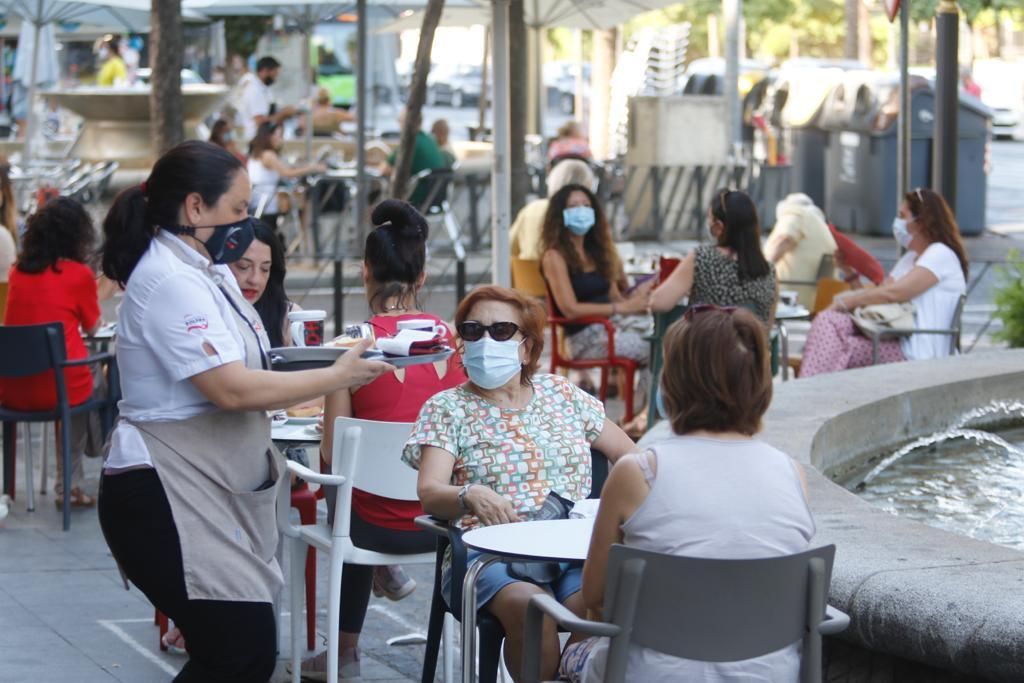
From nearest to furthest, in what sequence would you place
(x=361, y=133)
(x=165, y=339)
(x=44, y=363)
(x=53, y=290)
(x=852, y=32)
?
(x=165, y=339) < (x=44, y=363) < (x=53, y=290) < (x=361, y=133) < (x=852, y=32)

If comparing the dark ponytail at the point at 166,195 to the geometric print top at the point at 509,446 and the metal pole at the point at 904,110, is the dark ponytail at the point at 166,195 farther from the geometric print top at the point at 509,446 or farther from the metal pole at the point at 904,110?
the metal pole at the point at 904,110

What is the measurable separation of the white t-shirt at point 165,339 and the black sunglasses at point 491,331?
77 cm

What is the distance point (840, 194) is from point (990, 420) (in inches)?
535

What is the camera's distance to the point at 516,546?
3617 mm

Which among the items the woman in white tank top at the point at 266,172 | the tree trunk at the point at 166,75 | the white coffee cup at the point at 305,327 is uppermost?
the tree trunk at the point at 166,75

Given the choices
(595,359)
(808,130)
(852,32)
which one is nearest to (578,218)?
(595,359)

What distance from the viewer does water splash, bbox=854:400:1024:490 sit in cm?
675

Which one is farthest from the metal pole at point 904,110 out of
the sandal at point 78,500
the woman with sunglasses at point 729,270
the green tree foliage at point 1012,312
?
the sandal at point 78,500

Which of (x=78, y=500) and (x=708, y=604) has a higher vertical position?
(x=708, y=604)

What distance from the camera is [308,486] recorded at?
580 centimetres

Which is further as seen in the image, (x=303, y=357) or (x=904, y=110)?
(x=904, y=110)

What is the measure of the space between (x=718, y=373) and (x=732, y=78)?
20.0 meters

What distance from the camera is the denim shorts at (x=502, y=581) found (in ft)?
13.2

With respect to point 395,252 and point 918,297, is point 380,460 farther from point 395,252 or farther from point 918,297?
point 918,297
